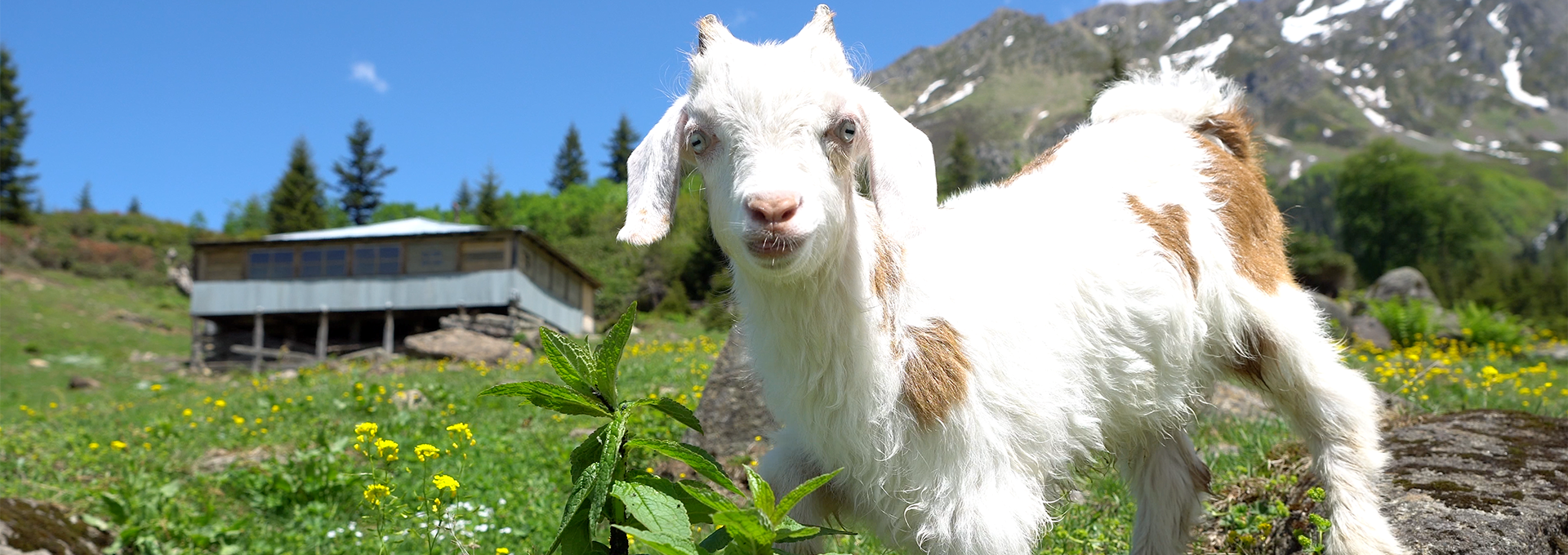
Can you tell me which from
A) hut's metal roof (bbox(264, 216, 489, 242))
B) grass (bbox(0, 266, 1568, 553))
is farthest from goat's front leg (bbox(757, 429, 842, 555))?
hut's metal roof (bbox(264, 216, 489, 242))

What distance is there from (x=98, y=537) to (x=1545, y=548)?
590cm

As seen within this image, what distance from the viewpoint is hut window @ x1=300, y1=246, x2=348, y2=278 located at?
28.9 metres

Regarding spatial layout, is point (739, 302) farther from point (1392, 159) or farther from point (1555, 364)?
point (1392, 159)

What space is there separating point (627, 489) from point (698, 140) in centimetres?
94

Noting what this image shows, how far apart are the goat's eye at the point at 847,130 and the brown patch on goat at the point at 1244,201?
1756 mm

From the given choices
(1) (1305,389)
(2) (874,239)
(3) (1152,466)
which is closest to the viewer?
(2) (874,239)

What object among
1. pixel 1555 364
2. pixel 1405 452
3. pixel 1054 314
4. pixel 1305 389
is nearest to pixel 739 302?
pixel 1054 314

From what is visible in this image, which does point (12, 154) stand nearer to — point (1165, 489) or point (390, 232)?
point (390, 232)

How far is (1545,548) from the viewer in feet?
8.67

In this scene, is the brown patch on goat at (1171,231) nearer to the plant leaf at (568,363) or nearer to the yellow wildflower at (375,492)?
the plant leaf at (568,363)

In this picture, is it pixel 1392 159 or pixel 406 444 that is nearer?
pixel 406 444

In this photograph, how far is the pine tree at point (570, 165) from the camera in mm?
83375

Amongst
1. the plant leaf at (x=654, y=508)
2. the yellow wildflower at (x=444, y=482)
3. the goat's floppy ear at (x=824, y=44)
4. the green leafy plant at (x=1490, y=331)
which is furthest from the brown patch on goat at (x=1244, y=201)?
the green leafy plant at (x=1490, y=331)

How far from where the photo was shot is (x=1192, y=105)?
3.70m
